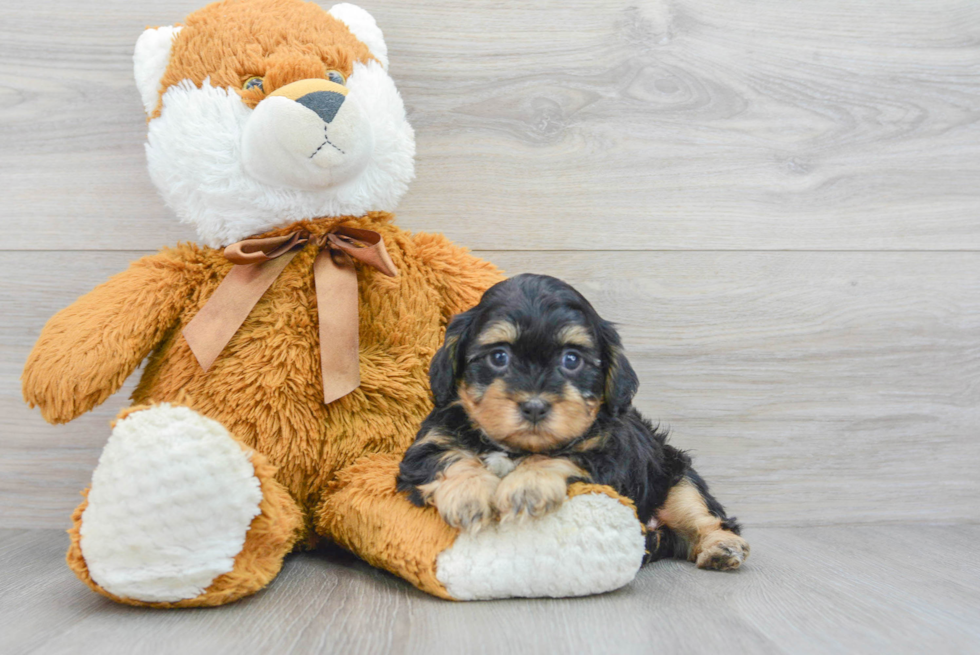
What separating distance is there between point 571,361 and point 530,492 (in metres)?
0.26

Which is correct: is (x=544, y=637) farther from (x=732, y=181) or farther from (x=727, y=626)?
(x=732, y=181)

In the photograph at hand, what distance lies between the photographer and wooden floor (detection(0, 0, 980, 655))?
2152 mm

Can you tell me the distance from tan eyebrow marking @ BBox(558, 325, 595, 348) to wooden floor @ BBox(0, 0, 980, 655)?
0.75 metres

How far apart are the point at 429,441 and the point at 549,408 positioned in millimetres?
305

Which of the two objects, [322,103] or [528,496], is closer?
[528,496]

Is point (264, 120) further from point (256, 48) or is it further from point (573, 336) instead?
point (573, 336)

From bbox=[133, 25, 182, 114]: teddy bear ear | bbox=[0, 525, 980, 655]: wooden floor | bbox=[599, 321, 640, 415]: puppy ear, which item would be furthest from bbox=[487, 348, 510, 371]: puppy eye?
bbox=[133, 25, 182, 114]: teddy bear ear

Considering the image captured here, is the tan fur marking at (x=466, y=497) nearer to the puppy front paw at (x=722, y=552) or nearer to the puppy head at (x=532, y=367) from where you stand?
the puppy head at (x=532, y=367)

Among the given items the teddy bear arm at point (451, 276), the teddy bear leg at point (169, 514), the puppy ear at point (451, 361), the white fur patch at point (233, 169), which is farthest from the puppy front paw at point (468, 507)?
the white fur patch at point (233, 169)

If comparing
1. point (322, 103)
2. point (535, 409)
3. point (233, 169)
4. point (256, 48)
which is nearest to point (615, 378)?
point (535, 409)

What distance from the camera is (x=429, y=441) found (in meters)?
1.58

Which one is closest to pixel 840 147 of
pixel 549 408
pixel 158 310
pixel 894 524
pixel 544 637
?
pixel 894 524

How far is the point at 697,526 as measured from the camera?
1.81 m

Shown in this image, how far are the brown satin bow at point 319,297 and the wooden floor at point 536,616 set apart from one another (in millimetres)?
442
